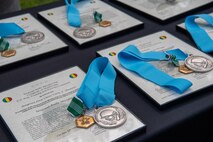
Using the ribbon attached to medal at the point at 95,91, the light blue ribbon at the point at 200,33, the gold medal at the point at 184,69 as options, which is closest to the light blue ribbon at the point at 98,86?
the ribbon attached to medal at the point at 95,91

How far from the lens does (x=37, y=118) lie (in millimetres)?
696

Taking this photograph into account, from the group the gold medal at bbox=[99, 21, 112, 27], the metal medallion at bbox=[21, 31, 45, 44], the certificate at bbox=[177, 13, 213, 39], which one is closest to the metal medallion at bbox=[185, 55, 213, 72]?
the certificate at bbox=[177, 13, 213, 39]

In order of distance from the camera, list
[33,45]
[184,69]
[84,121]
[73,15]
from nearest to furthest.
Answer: [84,121] → [184,69] → [33,45] → [73,15]

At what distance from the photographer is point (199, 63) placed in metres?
0.82

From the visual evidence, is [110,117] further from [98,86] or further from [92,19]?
[92,19]

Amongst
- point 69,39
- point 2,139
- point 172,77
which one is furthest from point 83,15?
point 2,139

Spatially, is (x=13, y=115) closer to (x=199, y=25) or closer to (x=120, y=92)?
(x=120, y=92)

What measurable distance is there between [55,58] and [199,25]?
38cm

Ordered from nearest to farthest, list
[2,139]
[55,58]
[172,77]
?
[2,139] → [172,77] → [55,58]

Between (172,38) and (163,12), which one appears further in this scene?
(163,12)

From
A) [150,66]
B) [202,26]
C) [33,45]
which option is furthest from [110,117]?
[202,26]

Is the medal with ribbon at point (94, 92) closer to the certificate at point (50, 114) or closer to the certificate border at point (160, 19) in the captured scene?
the certificate at point (50, 114)

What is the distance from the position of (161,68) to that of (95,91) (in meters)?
0.17

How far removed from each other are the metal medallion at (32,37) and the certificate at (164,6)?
0.30 m
